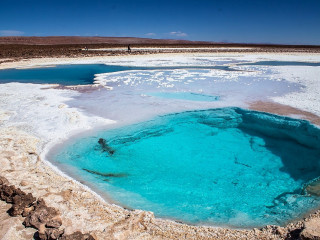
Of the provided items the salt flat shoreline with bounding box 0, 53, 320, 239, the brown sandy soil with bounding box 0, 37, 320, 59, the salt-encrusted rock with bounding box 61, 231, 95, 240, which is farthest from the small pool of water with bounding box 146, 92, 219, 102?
the brown sandy soil with bounding box 0, 37, 320, 59

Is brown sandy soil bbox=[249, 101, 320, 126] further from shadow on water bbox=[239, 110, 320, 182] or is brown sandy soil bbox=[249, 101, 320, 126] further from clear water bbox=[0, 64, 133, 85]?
clear water bbox=[0, 64, 133, 85]

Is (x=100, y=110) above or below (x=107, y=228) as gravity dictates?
above

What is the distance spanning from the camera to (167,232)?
7.75 ft

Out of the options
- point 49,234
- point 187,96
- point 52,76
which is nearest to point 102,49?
point 52,76

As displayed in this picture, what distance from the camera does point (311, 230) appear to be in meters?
2.21

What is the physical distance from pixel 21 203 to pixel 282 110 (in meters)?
5.05

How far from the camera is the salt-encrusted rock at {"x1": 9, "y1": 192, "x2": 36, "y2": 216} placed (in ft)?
8.27

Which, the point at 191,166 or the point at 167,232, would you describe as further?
the point at 191,166

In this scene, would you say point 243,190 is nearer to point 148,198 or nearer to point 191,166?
point 191,166

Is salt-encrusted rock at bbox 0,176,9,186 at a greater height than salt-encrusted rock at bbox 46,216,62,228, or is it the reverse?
salt-encrusted rock at bbox 0,176,9,186

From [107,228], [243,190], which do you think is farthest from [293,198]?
[107,228]

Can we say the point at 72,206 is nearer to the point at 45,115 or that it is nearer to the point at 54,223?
the point at 54,223

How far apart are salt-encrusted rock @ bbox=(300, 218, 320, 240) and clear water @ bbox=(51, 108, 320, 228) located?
0.23 metres

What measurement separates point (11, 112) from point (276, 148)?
18.4ft
